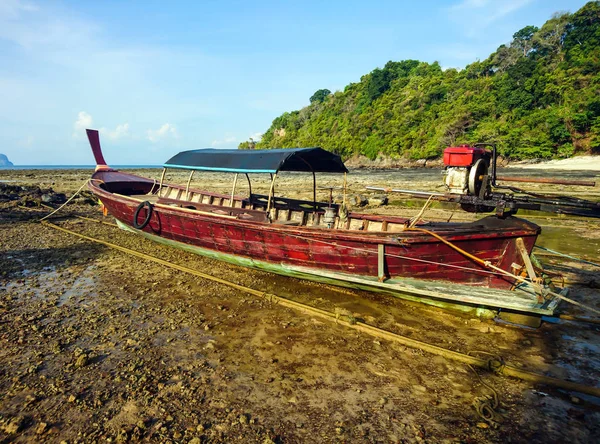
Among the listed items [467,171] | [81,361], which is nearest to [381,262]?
[467,171]

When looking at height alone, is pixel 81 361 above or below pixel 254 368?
above

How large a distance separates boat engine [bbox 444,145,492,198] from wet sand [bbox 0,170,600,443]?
7.79ft

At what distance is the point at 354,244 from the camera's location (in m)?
6.63

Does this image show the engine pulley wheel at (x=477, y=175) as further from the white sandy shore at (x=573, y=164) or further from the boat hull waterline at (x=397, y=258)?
the white sandy shore at (x=573, y=164)

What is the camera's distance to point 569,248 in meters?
9.85

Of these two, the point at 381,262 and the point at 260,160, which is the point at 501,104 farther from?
the point at 381,262

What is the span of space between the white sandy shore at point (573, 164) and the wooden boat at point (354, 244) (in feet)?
138

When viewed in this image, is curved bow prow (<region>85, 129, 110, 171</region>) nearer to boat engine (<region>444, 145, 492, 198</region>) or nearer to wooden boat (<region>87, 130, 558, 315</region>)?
wooden boat (<region>87, 130, 558, 315</region>)

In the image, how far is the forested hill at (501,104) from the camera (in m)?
44.7

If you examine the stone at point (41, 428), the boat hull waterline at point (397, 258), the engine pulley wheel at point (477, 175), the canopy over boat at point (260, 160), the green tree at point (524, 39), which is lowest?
the stone at point (41, 428)

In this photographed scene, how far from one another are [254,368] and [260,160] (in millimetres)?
4902

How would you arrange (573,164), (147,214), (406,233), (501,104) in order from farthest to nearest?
1. (501,104)
2. (573,164)
3. (147,214)
4. (406,233)

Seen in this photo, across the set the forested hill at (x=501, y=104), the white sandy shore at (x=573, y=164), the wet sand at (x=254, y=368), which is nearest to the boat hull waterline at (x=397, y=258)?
the wet sand at (x=254, y=368)

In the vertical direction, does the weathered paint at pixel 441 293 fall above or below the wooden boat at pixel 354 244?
below
